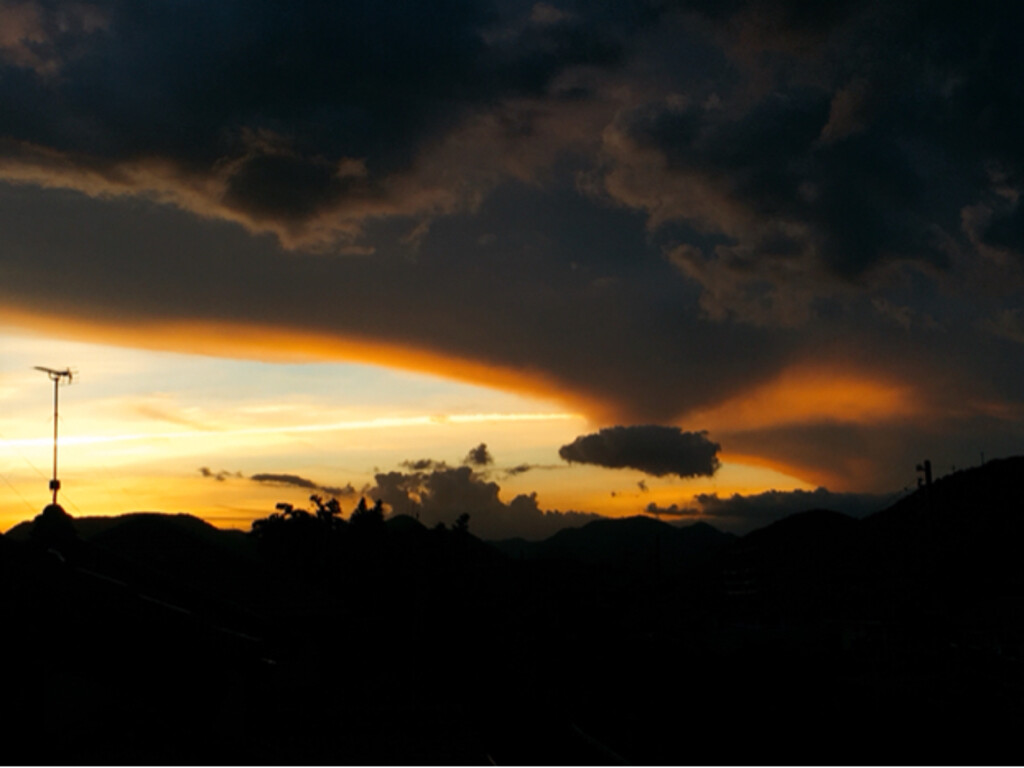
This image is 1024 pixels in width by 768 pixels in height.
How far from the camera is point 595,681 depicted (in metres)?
38.9

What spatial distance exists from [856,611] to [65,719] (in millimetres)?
43470

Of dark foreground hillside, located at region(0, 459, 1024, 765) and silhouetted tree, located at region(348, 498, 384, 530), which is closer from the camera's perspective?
dark foreground hillside, located at region(0, 459, 1024, 765)

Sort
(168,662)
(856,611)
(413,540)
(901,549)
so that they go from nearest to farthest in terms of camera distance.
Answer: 1. (168,662)
2. (856,611)
3. (901,549)
4. (413,540)

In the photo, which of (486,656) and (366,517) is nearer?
(486,656)

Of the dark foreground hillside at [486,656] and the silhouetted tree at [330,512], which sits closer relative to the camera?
the dark foreground hillside at [486,656]

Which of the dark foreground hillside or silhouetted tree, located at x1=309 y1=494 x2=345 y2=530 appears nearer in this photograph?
the dark foreground hillside

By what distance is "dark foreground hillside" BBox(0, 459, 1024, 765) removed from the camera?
9672 mm

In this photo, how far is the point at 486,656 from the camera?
47.0 meters

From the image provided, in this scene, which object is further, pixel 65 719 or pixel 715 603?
pixel 715 603

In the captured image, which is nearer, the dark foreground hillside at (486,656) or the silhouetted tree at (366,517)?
the dark foreground hillside at (486,656)

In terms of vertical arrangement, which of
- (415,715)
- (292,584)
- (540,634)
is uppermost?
(292,584)

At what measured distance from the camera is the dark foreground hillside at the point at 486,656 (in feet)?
31.7

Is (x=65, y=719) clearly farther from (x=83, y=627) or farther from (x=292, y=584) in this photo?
(x=292, y=584)

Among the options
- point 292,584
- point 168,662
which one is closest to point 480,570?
point 292,584
